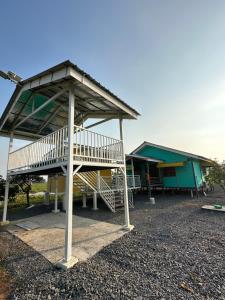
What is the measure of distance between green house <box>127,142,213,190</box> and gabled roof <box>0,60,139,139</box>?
656 centimetres

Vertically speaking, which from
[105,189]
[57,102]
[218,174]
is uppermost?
[57,102]

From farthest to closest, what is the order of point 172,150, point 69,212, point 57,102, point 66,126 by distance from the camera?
point 172,150
point 57,102
point 66,126
point 69,212

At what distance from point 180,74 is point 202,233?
737cm

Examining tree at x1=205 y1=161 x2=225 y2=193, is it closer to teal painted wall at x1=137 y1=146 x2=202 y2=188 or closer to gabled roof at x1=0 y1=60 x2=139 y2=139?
teal painted wall at x1=137 y1=146 x2=202 y2=188

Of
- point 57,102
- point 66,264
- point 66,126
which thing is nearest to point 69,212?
point 66,264

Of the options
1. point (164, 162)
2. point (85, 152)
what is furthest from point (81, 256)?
point (164, 162)

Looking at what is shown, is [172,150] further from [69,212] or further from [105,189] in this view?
[69,212]

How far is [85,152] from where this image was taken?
5621 millimetres

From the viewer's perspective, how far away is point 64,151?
16.6 feet

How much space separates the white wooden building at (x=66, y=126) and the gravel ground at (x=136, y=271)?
0.71m

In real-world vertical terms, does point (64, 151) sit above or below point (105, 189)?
above

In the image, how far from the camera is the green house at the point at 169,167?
14.9 meters

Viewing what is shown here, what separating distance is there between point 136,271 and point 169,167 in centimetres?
1434

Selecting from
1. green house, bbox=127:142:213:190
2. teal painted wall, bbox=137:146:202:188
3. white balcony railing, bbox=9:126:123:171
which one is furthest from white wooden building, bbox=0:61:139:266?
teal painted wall, bbox=137:146:202:188
